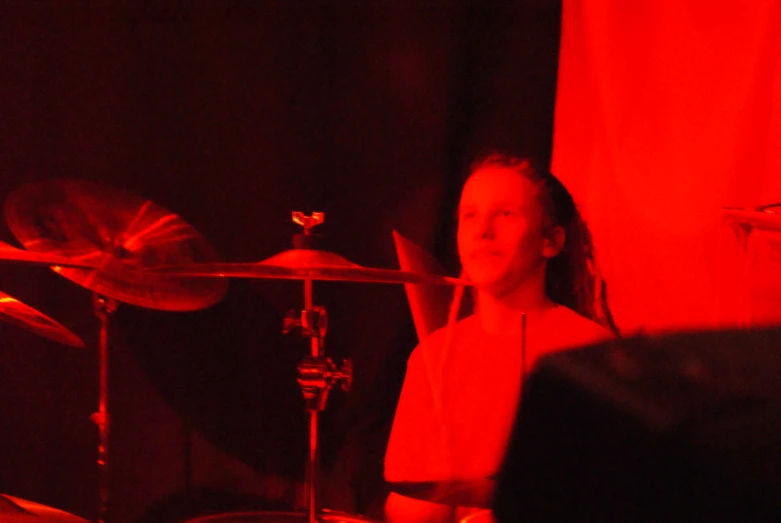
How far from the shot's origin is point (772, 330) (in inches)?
11.6

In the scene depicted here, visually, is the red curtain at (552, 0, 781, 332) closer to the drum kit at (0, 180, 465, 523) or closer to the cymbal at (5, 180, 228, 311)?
the drum kit at (0, 180, 465, 523)

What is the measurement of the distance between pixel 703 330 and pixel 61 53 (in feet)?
6.22

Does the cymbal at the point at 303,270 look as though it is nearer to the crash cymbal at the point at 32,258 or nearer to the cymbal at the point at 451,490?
the crash cymbal at the point at 32,258

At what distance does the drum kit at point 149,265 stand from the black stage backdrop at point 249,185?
0.15 m

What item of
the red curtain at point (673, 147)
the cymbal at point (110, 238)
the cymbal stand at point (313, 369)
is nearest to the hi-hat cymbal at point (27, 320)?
the cymbal at point (110, 238)

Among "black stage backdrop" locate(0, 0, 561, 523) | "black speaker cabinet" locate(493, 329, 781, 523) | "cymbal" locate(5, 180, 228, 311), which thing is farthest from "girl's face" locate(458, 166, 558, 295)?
"black speaker cabinet" locate(493, 329, 781, 523)

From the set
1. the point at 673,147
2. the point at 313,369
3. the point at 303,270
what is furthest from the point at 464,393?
the point at 673,147

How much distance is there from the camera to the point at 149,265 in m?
1.63

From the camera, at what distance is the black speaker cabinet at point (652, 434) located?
262 mm

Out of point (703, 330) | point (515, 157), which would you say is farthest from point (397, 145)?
point (703, 330)

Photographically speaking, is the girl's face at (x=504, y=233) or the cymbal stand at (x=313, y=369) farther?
the girl's face at (x=504, y=233)

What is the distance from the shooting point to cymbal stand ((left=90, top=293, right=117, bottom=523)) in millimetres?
1758

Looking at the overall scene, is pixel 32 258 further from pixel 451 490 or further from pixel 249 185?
pixel 451 490

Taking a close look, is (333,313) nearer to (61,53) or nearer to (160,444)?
(160,444)
